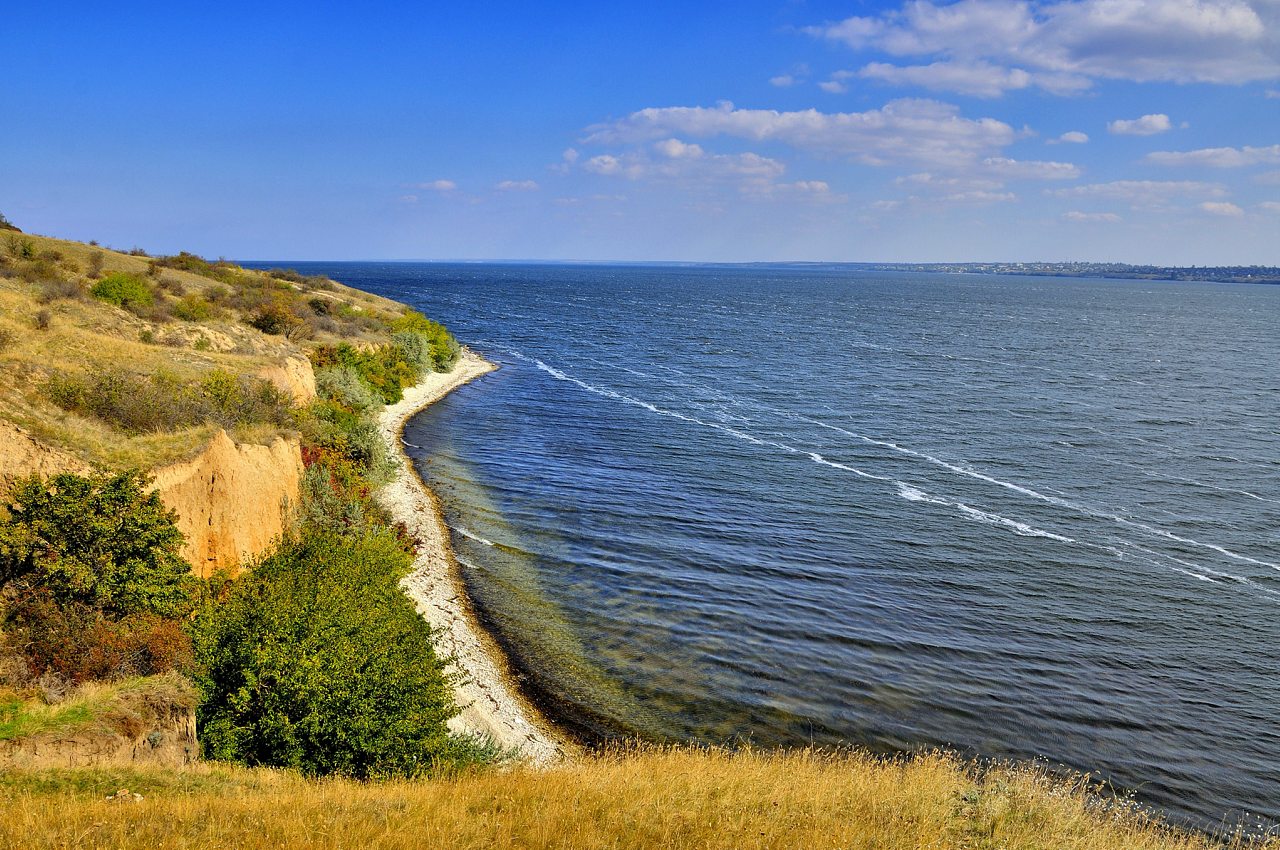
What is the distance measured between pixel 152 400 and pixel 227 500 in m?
4.14

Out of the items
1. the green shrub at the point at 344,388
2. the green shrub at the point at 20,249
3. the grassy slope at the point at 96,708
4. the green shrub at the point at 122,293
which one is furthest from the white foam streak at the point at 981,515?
the green shrub at the point at 20,249

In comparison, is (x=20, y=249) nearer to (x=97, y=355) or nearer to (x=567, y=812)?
(x=97, y=355)

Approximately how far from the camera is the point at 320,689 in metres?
14.6

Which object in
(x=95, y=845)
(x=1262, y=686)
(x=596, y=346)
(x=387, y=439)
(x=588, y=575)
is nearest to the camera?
(x=95, y=845)

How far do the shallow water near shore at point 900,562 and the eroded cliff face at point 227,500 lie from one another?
7.50m

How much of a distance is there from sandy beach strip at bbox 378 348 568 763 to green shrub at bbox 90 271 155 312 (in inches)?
664

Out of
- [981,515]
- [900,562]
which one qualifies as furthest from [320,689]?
[981,515]

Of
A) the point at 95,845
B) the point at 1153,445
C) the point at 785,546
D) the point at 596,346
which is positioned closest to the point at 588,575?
the point at 785,546

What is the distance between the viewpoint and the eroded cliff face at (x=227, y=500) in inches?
809

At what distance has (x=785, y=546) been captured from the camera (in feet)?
105

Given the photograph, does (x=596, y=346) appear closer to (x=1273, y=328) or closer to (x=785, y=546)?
(x=785, y=546)

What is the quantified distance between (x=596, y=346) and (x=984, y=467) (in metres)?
62.1

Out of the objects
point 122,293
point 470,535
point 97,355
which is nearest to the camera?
point 97,355

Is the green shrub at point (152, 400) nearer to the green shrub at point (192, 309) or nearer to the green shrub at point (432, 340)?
the green shrub at point (192, 309)
